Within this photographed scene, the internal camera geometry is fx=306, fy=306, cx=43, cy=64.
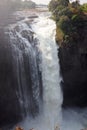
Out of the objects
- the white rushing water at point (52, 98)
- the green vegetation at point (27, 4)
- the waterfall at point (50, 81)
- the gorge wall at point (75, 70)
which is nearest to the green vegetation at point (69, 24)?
the gorge wall at point (75, 70)

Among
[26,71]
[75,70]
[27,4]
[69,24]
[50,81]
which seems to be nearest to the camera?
[26,71]

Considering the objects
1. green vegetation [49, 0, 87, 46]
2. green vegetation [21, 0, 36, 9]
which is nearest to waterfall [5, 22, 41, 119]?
green vegetation [49, 0, 87, 46]

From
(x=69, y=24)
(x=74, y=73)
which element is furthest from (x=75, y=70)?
(x=69, y=24)

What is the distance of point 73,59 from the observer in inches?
1212

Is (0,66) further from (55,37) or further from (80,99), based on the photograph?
(80,99)

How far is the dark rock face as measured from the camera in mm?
30578

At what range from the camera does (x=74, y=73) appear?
102 ft

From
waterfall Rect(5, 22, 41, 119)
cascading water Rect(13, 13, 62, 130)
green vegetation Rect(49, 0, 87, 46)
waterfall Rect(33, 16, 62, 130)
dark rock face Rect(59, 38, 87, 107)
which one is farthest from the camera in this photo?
green vegetation Rect(49, 0, 87, 46)

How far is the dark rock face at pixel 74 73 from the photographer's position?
3058 centimetres

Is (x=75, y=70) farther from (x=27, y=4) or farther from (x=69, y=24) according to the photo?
(x=27, y=4)

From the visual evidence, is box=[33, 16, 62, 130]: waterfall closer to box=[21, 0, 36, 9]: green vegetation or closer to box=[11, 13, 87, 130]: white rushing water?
box=[11, 13, 87, 130]: white rushing water

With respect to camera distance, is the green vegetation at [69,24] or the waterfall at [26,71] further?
the green vegetation at [69,24]

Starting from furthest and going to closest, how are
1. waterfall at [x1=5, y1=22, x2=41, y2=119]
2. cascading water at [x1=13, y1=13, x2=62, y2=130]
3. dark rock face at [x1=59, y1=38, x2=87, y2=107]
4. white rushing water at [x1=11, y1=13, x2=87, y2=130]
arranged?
dark rock face at [x1=59, y1=38, x2=87, y2=107]
cascading water at [x1=13, y1=13, x2=62, y2=130]
white rushing water at [x1=11, y1=13, x2=87, y2=130]
waterfall at [x1=5, y1=22, x2=41, y2=119]

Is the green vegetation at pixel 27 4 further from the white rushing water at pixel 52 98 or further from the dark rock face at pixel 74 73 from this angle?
the dark rock face at pixel 74 73
